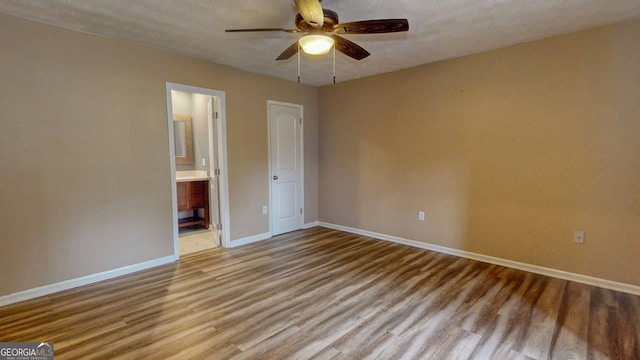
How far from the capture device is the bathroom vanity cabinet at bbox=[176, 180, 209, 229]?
16.3 feet

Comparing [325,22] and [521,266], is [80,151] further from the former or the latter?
[521,266]

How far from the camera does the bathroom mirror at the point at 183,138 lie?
5.34m

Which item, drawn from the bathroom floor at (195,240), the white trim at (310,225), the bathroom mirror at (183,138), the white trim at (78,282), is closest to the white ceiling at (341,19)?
the bathroom mirror at (183,138)

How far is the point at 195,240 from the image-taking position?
14.8ft

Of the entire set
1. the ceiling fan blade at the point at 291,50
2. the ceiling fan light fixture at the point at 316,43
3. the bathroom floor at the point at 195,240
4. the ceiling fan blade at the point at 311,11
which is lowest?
the bathroom floor at the point at 195,240

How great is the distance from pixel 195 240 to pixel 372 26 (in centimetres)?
389

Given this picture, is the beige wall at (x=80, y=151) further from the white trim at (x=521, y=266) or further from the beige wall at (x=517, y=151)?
the white trim at (x=521, y=266)

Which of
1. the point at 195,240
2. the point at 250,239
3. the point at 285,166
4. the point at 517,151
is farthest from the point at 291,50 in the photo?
the point at 195,240

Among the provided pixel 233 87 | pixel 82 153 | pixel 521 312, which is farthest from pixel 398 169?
pixel 82 153

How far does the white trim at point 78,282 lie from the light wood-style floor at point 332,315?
9cm

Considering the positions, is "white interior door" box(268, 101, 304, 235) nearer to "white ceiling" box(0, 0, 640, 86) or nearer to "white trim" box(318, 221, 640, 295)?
"white trim" box(318, 221, 640, 295)

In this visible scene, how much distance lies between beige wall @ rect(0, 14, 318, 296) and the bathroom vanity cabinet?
1503 millimetres

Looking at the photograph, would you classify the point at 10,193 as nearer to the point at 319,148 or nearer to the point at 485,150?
the point at 319,148

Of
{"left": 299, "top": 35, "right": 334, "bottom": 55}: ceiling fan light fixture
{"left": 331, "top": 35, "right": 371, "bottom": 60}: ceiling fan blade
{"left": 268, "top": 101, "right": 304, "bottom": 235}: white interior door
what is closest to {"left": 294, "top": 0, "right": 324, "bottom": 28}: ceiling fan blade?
{"left": 299, "top": 35, "right": 334, "bottom": 55}: ceiling fan light fixture
